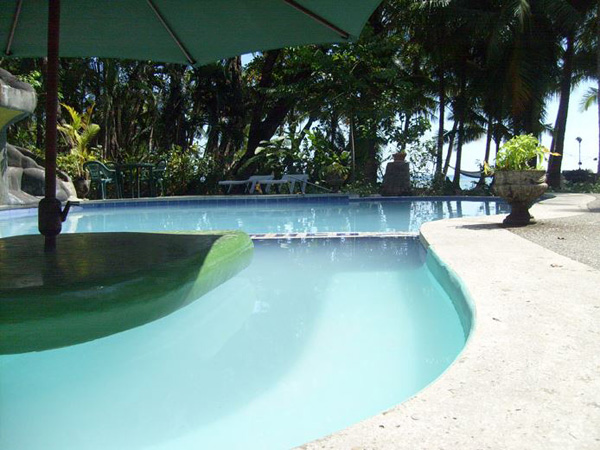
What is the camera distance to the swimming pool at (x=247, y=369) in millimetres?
2264

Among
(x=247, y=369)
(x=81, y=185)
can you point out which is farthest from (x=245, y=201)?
(x=247, y=369)

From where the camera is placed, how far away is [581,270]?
3.82m

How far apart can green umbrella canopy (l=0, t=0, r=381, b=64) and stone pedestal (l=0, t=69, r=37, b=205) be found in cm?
662

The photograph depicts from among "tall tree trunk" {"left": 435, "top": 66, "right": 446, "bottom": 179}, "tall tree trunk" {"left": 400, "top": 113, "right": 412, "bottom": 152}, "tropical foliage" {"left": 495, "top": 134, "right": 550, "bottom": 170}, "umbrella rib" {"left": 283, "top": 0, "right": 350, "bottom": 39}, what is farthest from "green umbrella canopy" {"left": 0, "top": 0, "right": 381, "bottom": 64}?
"tall tree trunk" {"left": 435, "top": 66, "right": 446, "bottom": 179}

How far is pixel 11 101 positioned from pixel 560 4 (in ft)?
53.2

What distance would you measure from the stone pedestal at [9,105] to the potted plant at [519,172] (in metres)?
9.23

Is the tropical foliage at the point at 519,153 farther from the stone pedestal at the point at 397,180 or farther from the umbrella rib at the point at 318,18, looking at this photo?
the stone pedestal at the point at 397,180

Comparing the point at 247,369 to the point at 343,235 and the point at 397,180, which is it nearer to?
the point at 343,235

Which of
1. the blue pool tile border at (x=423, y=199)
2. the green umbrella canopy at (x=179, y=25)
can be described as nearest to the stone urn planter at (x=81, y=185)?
the blue pool tile border at (x=423, y=199)

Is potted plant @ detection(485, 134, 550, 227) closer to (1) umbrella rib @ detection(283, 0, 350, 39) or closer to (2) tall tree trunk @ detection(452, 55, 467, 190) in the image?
(1) umbrella rib @ detection(283, 0, 350, 39)

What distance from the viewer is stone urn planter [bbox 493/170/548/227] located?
6.44 metres

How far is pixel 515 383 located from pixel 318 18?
311 centimetres

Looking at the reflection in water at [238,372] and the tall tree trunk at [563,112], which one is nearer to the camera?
the reflection in water at [238,372]

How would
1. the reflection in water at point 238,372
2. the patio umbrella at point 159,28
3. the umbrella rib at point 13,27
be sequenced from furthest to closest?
the umbrella rib at point 13,27 < the patio umbrella at point 159,28 < the reflection in water at point 238,372
